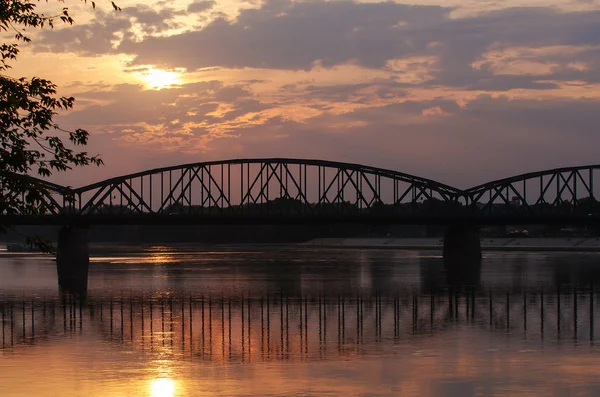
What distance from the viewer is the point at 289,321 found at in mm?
46219

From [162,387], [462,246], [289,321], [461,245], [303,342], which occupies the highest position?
[162,387]

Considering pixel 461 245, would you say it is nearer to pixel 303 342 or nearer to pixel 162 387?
pixel 303 342

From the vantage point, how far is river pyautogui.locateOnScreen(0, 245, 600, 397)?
→ 2777cm

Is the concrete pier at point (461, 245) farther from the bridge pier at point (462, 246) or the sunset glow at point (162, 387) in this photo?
Answer: the sunset glow at point (162, 387)

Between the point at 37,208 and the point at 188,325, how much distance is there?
883 inches

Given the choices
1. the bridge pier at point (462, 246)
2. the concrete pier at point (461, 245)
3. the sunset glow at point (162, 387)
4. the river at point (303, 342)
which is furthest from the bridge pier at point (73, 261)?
the concrete pier at point (461, 245)

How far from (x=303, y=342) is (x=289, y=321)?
871 centimetres

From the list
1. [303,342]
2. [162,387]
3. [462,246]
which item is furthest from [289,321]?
[462,246]

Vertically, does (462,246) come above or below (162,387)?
below

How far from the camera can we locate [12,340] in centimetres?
3950

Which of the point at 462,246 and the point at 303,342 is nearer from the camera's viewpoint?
the point at 303,342

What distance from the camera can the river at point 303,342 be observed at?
27766mm

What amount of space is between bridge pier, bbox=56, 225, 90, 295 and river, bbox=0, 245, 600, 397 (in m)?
9.87

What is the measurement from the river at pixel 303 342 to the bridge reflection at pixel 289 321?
2.8 inches
